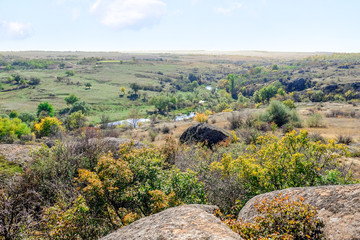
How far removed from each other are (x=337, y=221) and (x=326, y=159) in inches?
179

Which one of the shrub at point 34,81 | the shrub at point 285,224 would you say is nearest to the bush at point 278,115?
the shrub at point 285,224

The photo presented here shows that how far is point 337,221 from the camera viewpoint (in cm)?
446

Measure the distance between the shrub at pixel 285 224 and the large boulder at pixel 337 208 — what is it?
0.23 m

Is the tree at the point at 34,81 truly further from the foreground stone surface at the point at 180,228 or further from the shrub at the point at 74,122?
the foreground stone surface at the point at 180,228

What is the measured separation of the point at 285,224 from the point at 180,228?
2.26 meters

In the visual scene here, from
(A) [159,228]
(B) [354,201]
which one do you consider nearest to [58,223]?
(A) [159,228]

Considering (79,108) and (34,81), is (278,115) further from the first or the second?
(34,81)

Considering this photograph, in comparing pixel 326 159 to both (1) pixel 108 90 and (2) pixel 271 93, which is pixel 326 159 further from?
(1) pixel 108 90

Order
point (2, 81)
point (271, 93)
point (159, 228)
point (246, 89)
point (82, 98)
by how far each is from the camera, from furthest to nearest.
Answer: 1. point (2, 81)
2. point (246, 89)
3. point (82, 98)
4. point (271, 93)
5. point (159, 228)

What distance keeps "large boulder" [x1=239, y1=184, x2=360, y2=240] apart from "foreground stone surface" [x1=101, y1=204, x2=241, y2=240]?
1744mm

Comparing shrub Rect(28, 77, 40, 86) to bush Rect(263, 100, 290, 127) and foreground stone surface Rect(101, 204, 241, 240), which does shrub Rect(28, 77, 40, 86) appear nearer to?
bush Rect(263, 100, 290, 127)

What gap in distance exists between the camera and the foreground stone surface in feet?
12.6

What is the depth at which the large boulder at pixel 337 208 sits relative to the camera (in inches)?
166

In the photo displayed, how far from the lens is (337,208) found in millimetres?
4660
